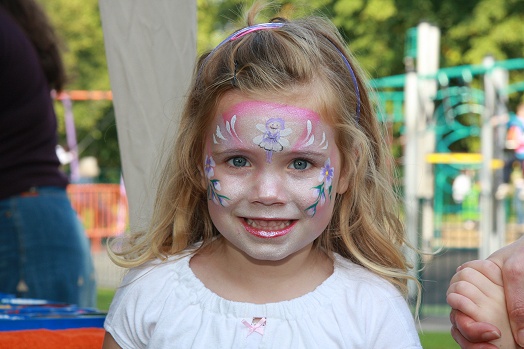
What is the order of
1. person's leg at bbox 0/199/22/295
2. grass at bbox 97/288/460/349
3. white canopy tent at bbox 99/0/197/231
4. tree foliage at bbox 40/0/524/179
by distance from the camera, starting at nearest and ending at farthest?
white canopy tent at bbox 99/0/197/231
person's leg at bbox 0/199/22/295
grass at bbox 97/288/460/349
tree foliage at bbox 40/0/524/179

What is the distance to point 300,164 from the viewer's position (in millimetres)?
2260

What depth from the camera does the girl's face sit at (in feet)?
7.24

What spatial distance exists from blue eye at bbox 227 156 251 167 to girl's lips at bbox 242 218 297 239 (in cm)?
14

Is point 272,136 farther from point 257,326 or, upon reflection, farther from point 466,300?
point 466,300

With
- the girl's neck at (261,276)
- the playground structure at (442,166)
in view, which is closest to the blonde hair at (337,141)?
the girl's neck at (261,276)

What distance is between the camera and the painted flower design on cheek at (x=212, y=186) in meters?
2.27

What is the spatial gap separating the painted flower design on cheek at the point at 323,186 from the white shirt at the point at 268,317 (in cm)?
22

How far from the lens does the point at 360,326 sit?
223 cm

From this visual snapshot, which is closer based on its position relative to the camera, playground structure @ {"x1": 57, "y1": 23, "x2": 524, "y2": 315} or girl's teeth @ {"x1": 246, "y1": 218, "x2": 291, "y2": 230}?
girl's teeth @ {"x1": 246, "y1": 218, "x2": 291, "y2": 230}

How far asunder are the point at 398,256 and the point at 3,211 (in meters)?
1.59

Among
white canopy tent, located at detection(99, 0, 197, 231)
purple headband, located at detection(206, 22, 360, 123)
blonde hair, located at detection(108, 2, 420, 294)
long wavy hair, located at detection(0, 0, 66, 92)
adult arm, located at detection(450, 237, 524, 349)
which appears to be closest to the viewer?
adult arm, located at detection(450, 237, 524, 349)

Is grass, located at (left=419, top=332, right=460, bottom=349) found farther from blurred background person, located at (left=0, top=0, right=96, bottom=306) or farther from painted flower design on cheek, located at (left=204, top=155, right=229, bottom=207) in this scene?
painted flower design on cheek, located at (left=204, top=155, right=229, bottom=207)

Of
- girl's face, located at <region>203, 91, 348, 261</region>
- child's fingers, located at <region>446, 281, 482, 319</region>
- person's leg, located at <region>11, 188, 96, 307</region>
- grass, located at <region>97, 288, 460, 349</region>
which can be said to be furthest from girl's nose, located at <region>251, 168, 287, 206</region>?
grass, located at <region>97, 288, 460, 349</region>

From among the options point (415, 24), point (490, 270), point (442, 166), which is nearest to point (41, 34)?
point (490, 270)
